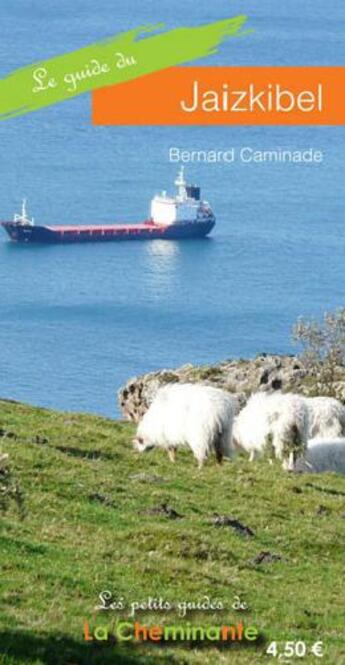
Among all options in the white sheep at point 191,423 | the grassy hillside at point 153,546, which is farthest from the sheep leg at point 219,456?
the grassy hillside at point 153,546

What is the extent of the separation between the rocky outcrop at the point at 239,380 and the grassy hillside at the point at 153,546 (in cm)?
1566

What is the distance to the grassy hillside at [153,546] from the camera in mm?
13969

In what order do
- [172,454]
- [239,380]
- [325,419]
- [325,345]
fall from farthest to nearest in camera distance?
[325,345], [239,380], [325,419], [172,454]

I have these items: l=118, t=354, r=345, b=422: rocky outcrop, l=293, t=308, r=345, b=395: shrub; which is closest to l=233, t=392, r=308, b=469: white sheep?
l=118, t=354, r=345, b=422: rocky outcrop

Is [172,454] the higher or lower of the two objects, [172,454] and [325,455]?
the higher

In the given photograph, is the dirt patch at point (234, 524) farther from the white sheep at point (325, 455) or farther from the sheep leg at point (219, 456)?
the white sheep at point (325, 455)

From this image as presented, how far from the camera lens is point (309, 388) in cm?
4325

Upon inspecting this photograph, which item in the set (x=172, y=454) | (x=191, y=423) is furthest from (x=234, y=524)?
(x=172, y=454)

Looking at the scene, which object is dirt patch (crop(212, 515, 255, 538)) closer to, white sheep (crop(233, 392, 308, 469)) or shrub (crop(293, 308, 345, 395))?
white sheep (crop(233, 392, 308, 469))

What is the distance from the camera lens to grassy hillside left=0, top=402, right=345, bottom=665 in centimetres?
1397

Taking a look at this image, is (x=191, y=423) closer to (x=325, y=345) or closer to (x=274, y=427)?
(x=274, y=427)

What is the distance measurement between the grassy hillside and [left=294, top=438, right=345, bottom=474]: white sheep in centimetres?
132

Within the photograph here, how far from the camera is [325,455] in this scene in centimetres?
2841

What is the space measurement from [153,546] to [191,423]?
729cm
